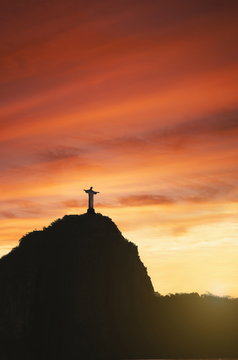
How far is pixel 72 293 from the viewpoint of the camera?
376 ft

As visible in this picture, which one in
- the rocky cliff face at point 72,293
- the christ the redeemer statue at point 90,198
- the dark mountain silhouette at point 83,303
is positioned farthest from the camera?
the rocky cliff face at point 72,293

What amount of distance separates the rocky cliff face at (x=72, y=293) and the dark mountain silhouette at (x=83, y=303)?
0.58 ft

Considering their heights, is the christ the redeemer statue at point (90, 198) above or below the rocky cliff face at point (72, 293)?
above

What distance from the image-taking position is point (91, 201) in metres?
109

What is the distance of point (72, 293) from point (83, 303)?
A: 3026 mm

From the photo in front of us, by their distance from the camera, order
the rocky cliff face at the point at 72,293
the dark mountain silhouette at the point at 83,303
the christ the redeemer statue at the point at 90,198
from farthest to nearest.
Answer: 1. the rocky cliff face at the point at 72,293
2. the dark mountain silhouette at the point at 83,303
3. the christ the redeemer statue at the point at 90,198

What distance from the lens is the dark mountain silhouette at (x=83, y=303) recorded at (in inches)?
4432

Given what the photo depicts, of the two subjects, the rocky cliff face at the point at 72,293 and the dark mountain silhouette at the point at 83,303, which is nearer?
the dark mountain silhouette at the point at 83,303

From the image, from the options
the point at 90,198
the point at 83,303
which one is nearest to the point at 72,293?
the point at 83,303

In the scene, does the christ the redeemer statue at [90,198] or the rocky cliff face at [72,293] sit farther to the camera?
the rocky cliff face at [72,293]

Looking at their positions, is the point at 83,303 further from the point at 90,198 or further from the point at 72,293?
the point at 90,198

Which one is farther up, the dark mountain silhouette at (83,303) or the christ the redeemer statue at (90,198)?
the christ the redeemer statue at (90,198)

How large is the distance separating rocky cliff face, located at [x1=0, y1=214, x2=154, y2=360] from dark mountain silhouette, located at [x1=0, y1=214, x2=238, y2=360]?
18cm

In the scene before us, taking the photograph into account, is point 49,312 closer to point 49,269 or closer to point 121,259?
point 49,269
